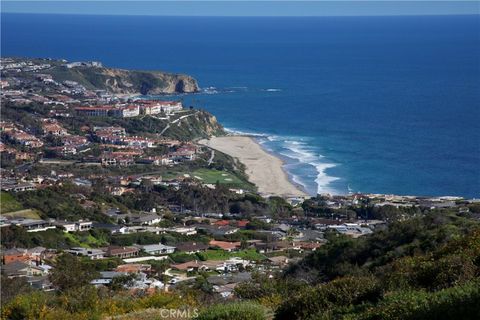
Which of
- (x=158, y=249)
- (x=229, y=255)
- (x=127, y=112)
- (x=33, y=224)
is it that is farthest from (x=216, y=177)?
(x=127, y=112)

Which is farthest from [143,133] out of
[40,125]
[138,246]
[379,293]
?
[379,293]

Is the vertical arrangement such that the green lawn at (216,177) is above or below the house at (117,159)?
below

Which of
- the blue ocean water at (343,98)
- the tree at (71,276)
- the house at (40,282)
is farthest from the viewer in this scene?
the blue ocean water at (343,98)

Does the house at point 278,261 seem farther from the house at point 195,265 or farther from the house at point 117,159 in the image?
the house at point 117,159

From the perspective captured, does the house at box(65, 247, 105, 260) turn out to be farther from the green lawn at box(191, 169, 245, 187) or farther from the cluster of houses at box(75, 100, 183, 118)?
the cluster of houses at box(75, 100, 183, 118)

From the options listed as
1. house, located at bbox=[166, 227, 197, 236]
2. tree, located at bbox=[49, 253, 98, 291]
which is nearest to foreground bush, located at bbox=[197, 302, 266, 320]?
tree, located at bbox=[49, 253, 98, 291]

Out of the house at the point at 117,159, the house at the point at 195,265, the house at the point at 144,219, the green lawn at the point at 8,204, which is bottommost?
the house at the point at 117,159

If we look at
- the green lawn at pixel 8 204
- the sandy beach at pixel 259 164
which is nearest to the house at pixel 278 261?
the green lawn at pixel 8 204
